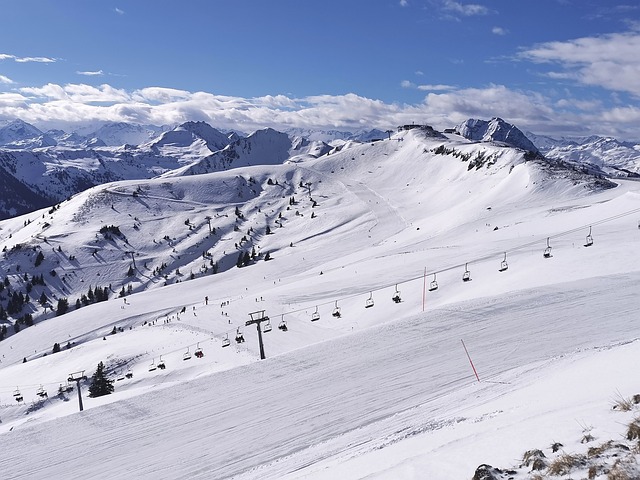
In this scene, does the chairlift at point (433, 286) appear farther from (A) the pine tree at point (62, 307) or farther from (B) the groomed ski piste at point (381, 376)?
(A) the pine tree at point (62, 307)

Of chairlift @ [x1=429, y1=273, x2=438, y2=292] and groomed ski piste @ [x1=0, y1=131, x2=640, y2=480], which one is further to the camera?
chairlift @ [x1=429, y1=273, x2=438, y2=292]

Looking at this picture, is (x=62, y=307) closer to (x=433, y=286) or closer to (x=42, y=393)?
(x=42, y=393)

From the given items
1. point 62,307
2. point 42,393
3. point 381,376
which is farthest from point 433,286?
point 62,307

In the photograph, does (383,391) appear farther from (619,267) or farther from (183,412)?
(619,267)

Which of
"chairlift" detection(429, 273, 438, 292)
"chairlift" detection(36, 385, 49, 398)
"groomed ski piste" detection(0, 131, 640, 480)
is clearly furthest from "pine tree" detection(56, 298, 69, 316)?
"chairlift" detection(429, 273, 438, 292)

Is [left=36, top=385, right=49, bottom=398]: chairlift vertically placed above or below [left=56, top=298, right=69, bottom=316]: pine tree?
below

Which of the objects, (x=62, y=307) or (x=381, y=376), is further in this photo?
(x=62, y=307)

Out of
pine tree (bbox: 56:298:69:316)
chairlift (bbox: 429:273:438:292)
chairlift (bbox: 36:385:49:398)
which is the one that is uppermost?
pine tree (bbox: 56:298:69:316)

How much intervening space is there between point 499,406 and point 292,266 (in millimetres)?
99761

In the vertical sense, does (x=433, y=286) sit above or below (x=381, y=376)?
above

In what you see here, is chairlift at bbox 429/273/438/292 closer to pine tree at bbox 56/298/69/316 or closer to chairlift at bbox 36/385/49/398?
chairlift at bbox 36/385/49/398

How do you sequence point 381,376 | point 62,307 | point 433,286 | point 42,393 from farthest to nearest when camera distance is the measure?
point 62,307, point 42,393, point 433,286, point 381,376

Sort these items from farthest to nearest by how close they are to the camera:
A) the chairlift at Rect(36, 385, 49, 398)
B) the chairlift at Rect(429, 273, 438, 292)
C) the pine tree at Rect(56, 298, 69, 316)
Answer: the pine tree at Rect(56, 298, 69, 316) → the chairlift at Rect(36, 385, 49, 398) → the chairlift at Rect(429, 273, 438, 292)

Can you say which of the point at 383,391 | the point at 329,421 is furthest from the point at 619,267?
the point at 329,421
